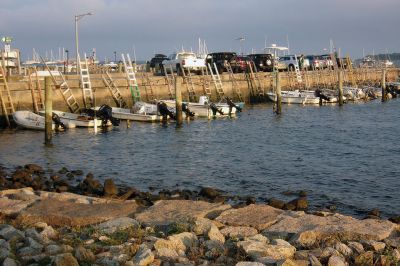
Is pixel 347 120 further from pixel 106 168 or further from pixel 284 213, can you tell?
pixel 284 213

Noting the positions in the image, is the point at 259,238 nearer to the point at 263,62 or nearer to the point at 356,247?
the point at 356,247

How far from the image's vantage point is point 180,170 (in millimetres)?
19359

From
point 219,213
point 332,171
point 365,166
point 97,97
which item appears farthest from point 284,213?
point 97,97

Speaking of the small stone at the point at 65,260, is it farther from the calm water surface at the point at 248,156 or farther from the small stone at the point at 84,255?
the calm water surface at the point at 248,156

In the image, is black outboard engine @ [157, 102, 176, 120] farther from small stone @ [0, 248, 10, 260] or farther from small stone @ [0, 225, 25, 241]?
small stone @ [0, 248, 10, 260]

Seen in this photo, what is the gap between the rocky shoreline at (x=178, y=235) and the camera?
705cm

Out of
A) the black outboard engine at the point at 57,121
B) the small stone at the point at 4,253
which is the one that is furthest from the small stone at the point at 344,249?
the black outboard engine at the point at 57,121

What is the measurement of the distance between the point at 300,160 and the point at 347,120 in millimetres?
16670

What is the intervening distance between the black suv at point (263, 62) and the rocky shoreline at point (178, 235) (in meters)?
45.1

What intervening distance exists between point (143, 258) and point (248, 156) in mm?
15818

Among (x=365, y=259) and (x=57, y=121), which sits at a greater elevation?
(x=57, y=121)

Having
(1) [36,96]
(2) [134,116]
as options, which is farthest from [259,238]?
(1) [36,96]

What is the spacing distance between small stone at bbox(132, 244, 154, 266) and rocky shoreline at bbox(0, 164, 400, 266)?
0.01m

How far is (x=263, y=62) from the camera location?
2184 inches
